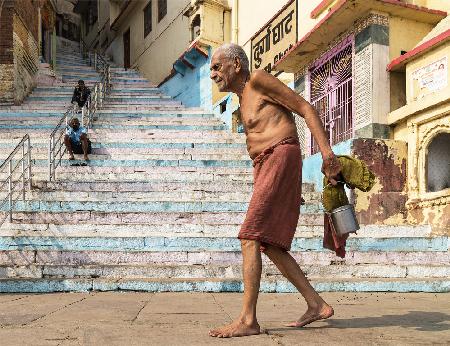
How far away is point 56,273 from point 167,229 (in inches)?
64.2

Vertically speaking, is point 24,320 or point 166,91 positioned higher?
point 166,91

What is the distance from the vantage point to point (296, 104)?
10.9 ft

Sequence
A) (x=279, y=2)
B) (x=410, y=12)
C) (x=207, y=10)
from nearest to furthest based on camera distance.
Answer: (x=410, y=12)
(x=279, y=2)
(x=207, y=10)

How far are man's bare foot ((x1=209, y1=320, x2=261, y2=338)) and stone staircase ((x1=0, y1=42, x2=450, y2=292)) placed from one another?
240 centimetres

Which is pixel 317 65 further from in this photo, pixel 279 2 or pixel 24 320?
pixel 24 320

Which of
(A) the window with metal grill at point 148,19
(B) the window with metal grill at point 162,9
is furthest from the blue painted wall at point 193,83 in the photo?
(A) the window with metal grill at point 148,19

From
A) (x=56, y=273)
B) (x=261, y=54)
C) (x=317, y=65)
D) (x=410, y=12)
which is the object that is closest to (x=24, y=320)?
(x=56, y=273)

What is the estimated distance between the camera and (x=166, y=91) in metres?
22.8

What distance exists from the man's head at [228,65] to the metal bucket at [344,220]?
3.37ft

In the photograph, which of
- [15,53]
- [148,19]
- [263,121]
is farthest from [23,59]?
[263,121]

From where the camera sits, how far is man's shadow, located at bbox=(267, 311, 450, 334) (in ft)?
10.6

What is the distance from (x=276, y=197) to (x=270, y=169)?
17 centimetres

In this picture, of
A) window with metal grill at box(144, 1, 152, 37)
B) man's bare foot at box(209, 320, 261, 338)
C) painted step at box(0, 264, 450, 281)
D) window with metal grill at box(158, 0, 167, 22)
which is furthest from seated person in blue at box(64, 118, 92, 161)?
window with metal grill at box(144, 1, 152, 37)

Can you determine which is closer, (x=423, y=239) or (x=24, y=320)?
(x=24, y=320)
